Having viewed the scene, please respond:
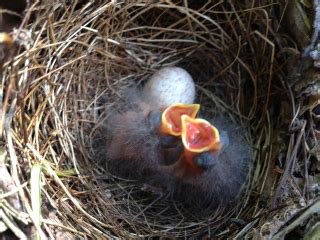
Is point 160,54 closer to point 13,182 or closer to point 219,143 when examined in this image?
point 219,143

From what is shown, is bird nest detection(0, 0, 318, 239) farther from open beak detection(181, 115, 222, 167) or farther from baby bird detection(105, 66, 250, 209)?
open beak detection(181, 115, 222, 167)

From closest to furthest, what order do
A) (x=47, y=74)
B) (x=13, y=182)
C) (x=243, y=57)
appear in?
(x=13, y=182) → (x=47, y=74) → (x=243, y=57)

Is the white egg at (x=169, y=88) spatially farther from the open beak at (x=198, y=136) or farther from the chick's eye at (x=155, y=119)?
the open beak at (x=198, y=136)

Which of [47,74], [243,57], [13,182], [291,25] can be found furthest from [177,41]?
[13,182]

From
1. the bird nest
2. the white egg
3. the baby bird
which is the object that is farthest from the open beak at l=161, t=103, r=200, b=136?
the bird nest

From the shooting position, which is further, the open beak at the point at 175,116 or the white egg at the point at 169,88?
the white egg at the point at 169,88

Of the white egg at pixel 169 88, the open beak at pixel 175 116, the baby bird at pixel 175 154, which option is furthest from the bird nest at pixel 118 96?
the open beak at pixel 175 116

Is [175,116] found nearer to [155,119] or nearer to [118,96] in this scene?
[155,119]
